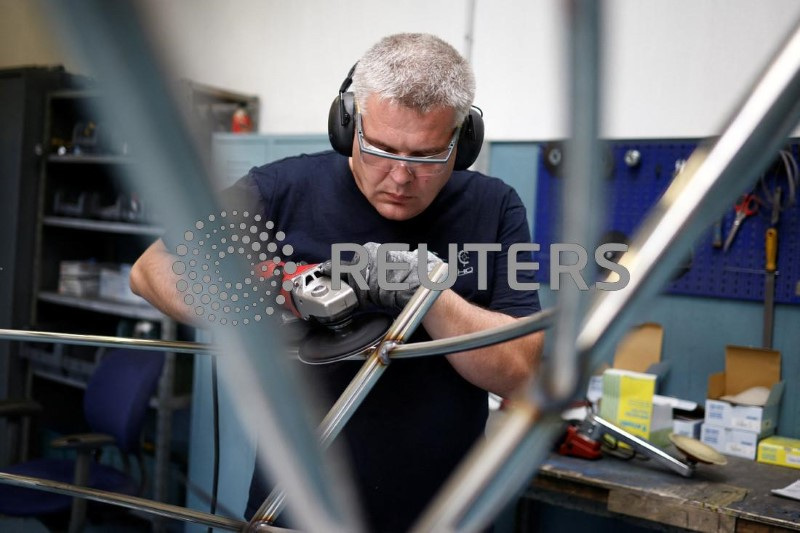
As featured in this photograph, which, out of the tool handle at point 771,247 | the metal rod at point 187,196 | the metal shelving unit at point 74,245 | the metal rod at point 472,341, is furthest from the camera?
the metal shelving unit at point 74,245

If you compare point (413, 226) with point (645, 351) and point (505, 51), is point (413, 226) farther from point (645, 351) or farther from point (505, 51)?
point (505, 51)

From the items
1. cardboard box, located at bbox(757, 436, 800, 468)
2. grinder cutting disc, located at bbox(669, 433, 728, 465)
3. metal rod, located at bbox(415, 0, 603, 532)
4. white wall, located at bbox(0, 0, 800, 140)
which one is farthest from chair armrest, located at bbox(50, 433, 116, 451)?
metal rod, located at bbox(415, 0, 603, 532)

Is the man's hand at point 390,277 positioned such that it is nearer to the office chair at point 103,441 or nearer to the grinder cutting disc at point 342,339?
the grinder cutting disc at point 342,339

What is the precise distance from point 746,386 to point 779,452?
23cm

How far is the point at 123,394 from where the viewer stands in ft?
8.32

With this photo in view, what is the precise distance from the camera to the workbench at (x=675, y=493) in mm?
1554

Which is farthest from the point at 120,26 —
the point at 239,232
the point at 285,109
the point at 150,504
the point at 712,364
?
the point at 285,109

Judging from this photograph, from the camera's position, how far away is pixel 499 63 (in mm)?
2637

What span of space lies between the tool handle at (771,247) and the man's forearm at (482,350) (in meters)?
1.38

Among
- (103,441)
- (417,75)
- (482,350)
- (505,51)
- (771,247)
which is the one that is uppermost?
(505,51)

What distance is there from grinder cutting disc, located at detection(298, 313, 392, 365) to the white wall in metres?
1.07

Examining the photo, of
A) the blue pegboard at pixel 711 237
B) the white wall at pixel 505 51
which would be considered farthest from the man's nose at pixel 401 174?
the blue pegboard at pixel 711 237

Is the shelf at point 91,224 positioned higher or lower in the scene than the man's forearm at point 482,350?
higher

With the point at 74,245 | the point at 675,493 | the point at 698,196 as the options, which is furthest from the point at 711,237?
the point at 74,245
